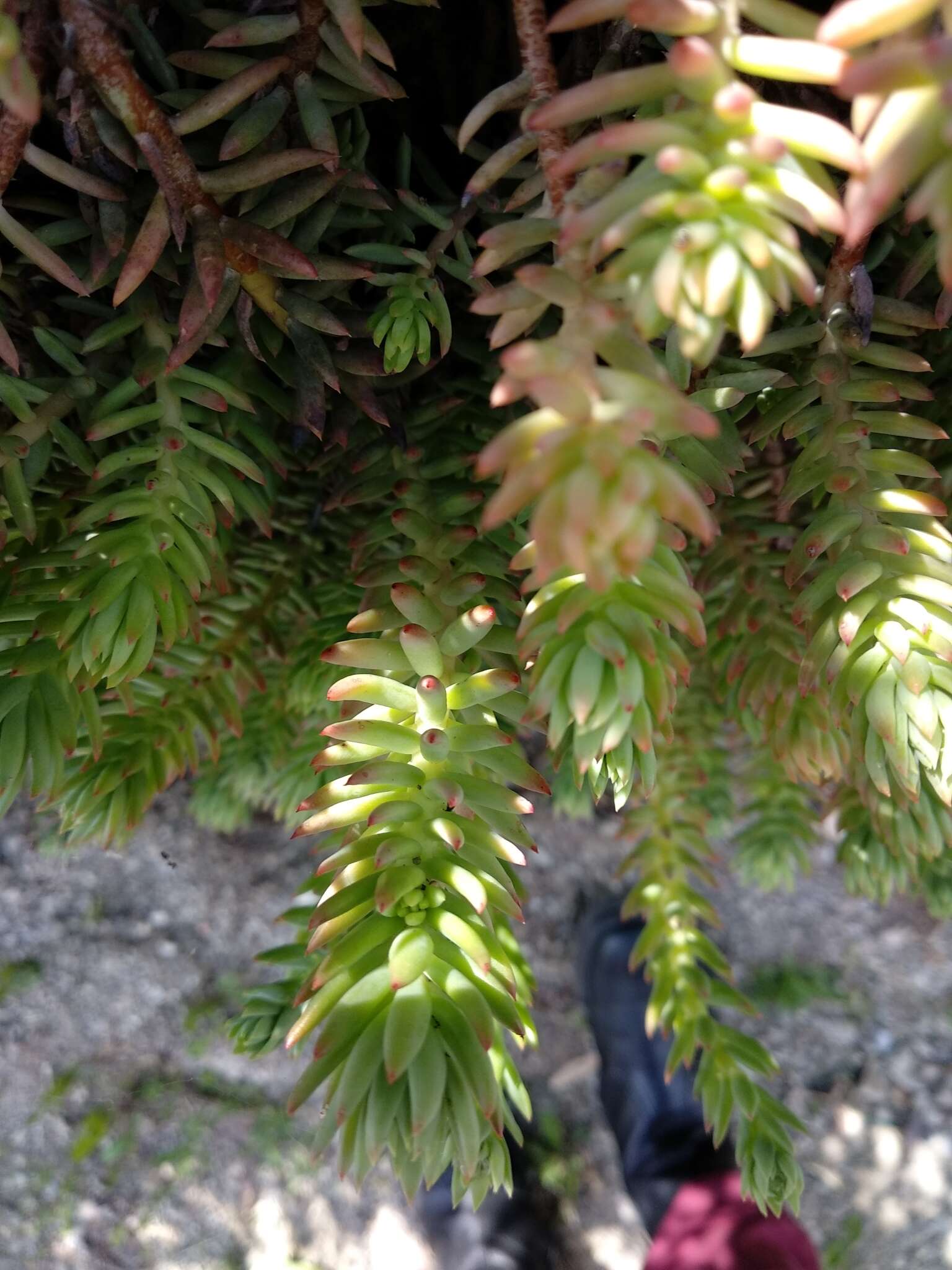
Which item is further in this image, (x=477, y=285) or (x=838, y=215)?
(x=477, y=285)

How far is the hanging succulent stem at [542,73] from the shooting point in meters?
0.68

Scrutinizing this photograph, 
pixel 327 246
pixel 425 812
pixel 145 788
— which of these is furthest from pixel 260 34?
pixel 145 788

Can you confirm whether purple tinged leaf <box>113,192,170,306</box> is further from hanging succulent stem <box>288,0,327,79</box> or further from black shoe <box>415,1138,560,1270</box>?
black shoe <box>415,1138,560,1270</box>

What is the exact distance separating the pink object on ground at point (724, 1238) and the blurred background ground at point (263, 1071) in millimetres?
251

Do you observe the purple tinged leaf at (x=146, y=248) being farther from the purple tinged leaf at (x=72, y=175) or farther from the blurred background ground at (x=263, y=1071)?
the blurred background ground at (x=263, y=1071)

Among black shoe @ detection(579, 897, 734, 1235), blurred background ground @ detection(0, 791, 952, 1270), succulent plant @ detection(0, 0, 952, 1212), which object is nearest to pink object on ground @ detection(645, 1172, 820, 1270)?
black shoe @ detection(579, 897, 734, 1235)

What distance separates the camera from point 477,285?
0.84 meters

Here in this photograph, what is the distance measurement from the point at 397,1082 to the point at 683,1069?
6.05ft

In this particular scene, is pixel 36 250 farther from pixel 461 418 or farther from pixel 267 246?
pixel 461 418

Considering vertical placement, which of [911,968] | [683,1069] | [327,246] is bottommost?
[683,1069]

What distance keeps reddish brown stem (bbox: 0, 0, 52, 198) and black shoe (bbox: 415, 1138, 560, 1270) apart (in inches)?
83.8

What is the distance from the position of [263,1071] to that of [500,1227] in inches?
26.8

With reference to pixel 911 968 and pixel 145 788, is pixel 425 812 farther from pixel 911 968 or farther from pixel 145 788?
pixel 911 968

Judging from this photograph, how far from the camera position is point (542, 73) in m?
0.70
